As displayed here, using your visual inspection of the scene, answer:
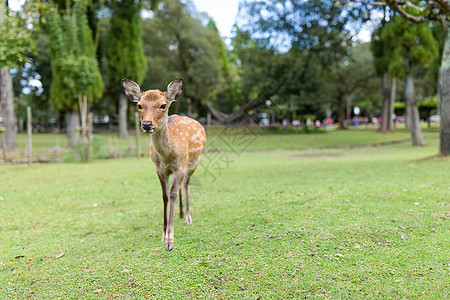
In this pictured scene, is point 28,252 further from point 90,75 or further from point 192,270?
point 90,75

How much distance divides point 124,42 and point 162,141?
22.6 m

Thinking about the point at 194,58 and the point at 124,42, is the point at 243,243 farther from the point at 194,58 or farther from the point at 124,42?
the point at 194,58

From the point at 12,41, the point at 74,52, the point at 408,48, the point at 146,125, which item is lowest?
the point at 146,125

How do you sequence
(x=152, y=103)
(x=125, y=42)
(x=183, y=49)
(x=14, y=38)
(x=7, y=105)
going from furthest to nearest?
(x=183, y=49) < (x=125, y=42) < (x=7, y=105) < (x=14, y=38) < (x=152, y=103)

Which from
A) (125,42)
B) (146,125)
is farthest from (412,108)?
(125,42)

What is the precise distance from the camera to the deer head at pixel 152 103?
345 centimetres

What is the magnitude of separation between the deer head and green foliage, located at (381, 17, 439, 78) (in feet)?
53.3

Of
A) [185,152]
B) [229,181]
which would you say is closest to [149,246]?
[185,152]

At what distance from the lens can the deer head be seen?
136 inches

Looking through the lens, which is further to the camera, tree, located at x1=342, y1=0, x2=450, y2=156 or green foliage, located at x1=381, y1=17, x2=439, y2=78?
green foliage, located at x1=381, y1=17, x2=439, y2=78

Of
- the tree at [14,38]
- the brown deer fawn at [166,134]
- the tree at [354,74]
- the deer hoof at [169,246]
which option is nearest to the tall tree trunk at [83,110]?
the tree at [14,38]

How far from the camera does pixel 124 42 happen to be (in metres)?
23.7

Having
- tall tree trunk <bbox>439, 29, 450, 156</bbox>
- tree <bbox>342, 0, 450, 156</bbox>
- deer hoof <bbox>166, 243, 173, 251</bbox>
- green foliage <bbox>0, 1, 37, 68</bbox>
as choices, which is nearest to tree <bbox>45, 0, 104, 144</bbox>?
green foliage <bbox>0, 1, 37, 68</bbox>

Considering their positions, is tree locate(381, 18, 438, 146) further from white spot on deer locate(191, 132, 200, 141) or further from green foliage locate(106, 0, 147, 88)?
green foliage locate(106, 0, 147, 88)
